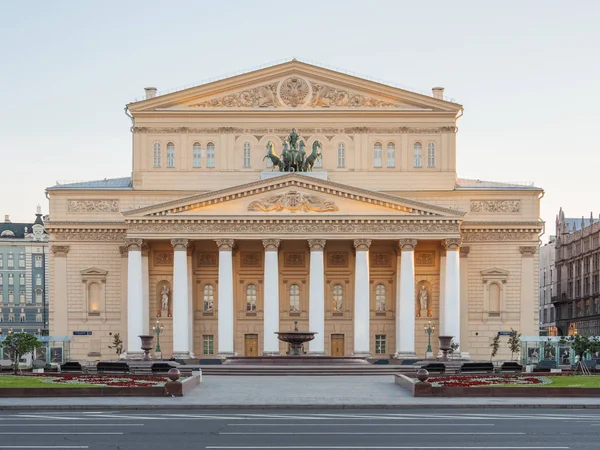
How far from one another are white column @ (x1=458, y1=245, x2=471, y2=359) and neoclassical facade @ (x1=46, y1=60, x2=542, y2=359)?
127mm

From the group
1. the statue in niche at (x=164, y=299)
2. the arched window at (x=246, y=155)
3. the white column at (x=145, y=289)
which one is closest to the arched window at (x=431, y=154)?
the arched window at (x=246, y=155)

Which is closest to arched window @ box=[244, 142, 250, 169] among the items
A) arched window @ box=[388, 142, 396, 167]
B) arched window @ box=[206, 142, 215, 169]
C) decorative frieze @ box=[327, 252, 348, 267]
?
arched window @ box=[206, 142, 215, 169]

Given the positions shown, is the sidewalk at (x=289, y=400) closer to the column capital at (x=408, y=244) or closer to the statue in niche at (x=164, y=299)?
Answer: the column capital at (x=408, y=244)

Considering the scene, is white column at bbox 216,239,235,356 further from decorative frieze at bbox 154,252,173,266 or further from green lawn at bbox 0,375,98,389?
green lawn at bbox 0,375,98,389

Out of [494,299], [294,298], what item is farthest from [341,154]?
[494,299]

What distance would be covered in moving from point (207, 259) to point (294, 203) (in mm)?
9581

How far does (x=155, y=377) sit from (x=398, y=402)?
15728mm

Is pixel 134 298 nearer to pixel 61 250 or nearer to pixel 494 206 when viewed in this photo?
pixel 61 250

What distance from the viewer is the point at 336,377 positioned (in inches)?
2265

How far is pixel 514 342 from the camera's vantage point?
264ft

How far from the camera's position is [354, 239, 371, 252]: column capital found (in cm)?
7819

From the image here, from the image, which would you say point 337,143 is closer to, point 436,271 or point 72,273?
point 436,271

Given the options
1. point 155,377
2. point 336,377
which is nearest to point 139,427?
point 155,377

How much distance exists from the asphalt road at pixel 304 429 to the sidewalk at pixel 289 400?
1.29 metres
